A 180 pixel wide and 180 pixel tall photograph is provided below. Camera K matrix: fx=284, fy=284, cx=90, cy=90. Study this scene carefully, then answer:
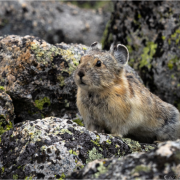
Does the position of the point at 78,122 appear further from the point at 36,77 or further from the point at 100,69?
the point at 100,69

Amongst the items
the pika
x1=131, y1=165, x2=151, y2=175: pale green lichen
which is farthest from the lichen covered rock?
x1=131, y1=165, x2=151, y2=175: pale green lichen

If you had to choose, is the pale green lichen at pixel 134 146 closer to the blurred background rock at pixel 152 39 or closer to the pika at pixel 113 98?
the pika at pixel 113 98

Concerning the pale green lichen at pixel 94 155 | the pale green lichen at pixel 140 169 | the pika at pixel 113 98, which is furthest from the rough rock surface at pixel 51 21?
the pale green lichen at pixel 140 169

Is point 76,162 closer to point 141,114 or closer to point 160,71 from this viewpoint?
point 141,114

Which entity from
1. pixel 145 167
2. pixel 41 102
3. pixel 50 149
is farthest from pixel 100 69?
pixel 145 167

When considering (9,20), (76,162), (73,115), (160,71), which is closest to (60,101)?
(73,115)
